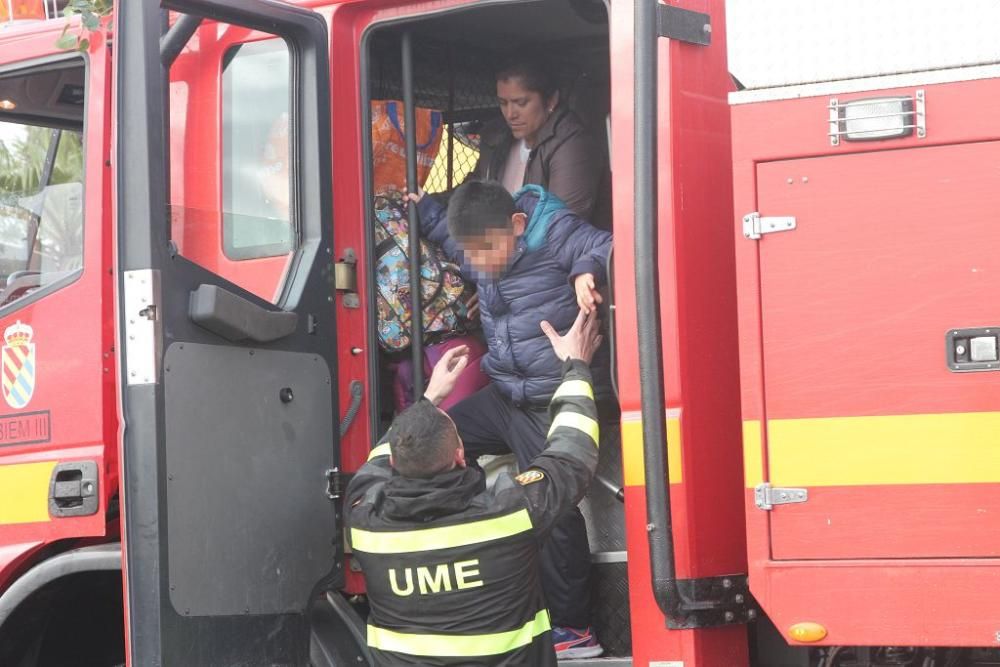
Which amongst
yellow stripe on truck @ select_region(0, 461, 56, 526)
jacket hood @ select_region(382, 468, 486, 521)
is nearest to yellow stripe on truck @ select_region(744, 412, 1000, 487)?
jacket hood @ select_region(382, 468, 486, 521)

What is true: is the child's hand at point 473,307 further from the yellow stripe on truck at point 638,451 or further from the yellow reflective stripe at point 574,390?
the yellow stripe on truck at point 638,451

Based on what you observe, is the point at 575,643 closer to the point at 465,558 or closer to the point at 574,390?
the point at 465,558

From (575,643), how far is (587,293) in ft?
3.27

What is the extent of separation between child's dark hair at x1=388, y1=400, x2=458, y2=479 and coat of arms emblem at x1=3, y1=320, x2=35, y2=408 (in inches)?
44.4

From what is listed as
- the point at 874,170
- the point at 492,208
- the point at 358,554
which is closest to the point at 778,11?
the point at 874,170

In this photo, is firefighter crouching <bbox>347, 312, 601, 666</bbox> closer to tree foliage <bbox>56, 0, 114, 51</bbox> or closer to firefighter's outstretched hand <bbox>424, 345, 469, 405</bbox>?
firefighter's outstretched hand <bbox>424, 345, 469, 405</bbox>

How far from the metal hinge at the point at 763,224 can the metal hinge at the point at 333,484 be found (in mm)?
1399

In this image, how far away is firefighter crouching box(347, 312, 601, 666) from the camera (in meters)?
3.24

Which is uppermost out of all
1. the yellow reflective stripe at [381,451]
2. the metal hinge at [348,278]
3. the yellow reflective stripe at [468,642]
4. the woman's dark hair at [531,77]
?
the woman's dark hair at [531,77]

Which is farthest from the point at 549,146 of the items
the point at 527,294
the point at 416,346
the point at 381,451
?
the point at 381,451

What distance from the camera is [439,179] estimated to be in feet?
15.0

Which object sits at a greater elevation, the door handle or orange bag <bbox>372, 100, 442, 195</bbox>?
orange bag <bbox>372, 100, 442, 195</bbox>

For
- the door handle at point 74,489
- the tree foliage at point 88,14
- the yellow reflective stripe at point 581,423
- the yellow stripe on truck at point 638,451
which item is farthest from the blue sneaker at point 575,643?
the tree foliage at point 88,14

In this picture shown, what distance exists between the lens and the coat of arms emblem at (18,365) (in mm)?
3646
